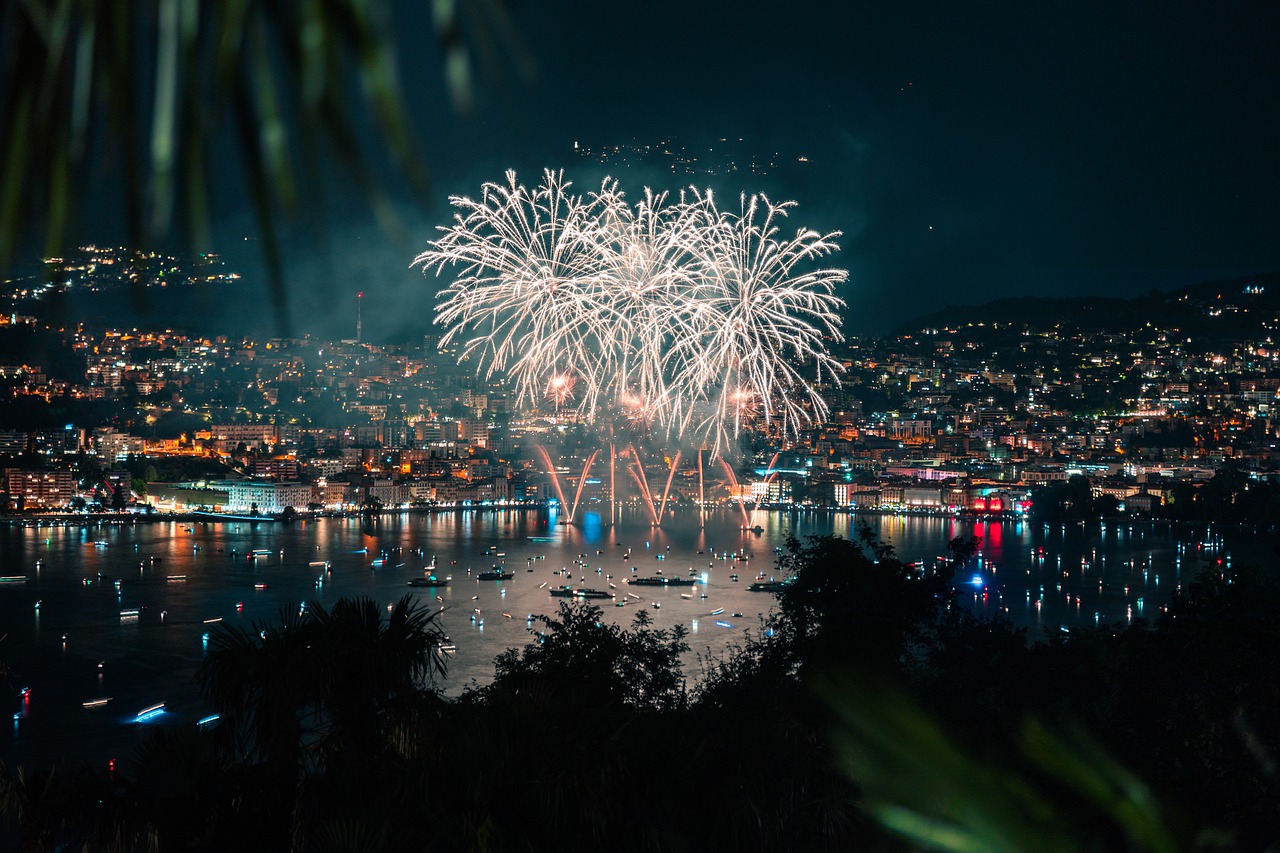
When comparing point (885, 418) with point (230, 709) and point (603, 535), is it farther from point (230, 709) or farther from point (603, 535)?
point (230, 709)

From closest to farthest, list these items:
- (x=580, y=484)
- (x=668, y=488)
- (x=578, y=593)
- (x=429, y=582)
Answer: (x=578, y=593) → (x=429, y=582) → (x=668, y=488) → (x=580, y=484)

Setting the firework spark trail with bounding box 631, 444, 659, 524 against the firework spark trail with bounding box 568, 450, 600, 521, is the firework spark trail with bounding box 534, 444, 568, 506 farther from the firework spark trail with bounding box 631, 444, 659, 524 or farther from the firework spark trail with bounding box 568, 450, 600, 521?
the firework spark trail with bounding box 631, 444, 659, 524

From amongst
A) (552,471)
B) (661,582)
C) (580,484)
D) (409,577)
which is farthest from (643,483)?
(661,582)

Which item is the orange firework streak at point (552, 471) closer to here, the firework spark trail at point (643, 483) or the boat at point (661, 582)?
the firework spark trail at point (643, 483)

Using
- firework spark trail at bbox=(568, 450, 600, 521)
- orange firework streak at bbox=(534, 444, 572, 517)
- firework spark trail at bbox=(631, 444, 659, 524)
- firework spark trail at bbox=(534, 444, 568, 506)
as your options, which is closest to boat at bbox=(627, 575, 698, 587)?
firework spark trail at bbox=(631, 444, 659, 524)

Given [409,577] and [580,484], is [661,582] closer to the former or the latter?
[409,577]

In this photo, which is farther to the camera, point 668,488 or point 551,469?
point 551,469

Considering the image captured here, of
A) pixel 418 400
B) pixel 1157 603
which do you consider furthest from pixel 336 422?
pixel 1157 603
